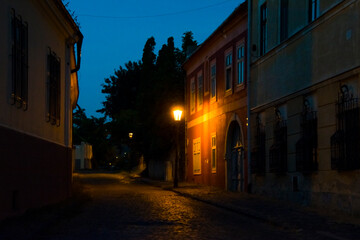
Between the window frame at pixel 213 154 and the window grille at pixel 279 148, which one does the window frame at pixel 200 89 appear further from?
the window grille at pixel 279 148

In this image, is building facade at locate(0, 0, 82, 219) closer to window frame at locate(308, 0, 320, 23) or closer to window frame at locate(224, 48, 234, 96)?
window frame at locate(224, 48, 234, 96)

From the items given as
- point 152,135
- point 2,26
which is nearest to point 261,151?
point 2,26

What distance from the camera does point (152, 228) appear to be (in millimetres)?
10156

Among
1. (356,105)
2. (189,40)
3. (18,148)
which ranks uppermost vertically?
(189,40)

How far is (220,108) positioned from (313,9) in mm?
9865

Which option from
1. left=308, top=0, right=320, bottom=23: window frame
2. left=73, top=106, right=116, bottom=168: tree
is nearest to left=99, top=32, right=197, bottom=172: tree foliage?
left=308, top=0, right=320, bottom=23: window frame

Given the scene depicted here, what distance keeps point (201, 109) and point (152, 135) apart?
9177 mm

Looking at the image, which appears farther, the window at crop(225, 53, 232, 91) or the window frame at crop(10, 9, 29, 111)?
the window at crop(225, 53, 232, 91)

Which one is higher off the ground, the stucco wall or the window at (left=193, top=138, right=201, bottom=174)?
the stucco wall

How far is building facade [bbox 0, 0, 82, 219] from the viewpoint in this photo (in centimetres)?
1100

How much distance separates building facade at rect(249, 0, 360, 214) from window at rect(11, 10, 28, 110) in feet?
23.0

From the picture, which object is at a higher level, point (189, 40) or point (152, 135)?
point (189, 40)

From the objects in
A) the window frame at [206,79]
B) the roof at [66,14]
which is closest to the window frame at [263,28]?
the roof at [66,14]

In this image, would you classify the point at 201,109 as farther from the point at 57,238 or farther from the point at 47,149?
the point at 57,238
